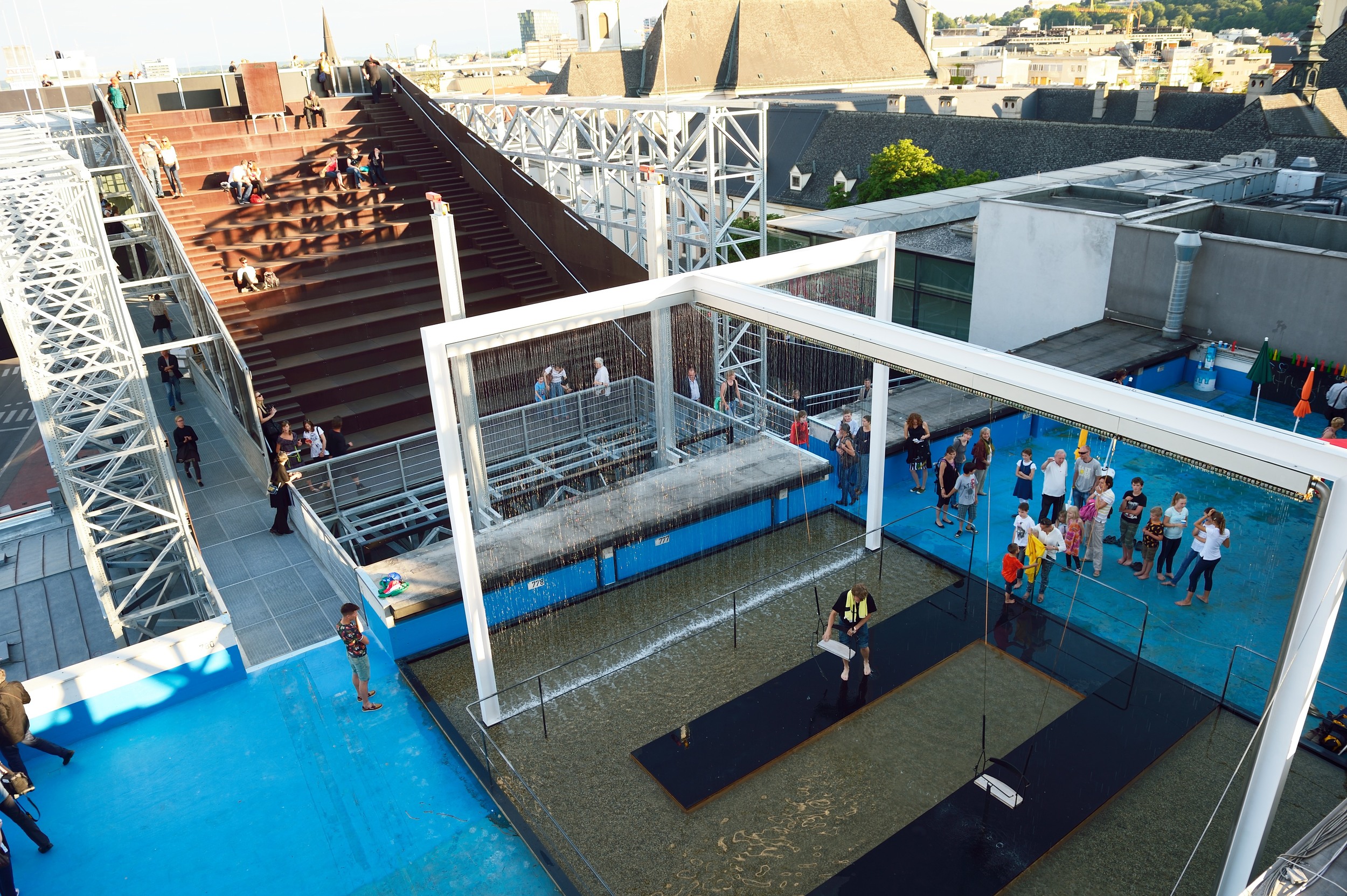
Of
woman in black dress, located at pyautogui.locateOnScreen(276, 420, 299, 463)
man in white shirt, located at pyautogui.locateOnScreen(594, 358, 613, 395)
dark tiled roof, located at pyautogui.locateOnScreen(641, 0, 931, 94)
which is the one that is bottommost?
woman in black dress, located at pyautogui.locateOnScreen(276, 420, 299, 463)

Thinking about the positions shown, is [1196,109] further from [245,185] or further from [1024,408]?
[1024,408]

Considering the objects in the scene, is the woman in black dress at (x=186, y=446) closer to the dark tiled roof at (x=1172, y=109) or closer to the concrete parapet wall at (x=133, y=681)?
the concrete parapet wall at (x=133, y=681)

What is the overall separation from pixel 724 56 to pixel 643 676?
209ft

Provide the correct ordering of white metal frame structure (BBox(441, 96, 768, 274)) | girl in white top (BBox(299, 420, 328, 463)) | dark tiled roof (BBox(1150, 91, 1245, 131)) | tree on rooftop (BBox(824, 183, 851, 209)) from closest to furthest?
girl in white top (BBox(299, 420, 328, 463)) < white metal frame structure (BBox(441, 96, 768, 274)) < tree on rooftop (BBox(824, 183, 851, 209)) < dark tiled roof (BBox(1150, 91, 1245, 131))

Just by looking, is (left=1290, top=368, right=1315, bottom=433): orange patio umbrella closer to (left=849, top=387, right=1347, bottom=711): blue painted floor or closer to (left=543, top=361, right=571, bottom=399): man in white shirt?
(left=849, top=387, right=1347, bottom=711): blue painted floor

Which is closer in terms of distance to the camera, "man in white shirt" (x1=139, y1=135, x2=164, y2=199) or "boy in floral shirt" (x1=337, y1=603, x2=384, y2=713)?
"boy in floral shirt" (x1=337, y1=603, x2=384, y2=713)

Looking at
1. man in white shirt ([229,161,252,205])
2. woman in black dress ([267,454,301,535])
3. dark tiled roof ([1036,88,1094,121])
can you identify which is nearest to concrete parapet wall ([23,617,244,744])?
woman in black dress ([267,454,301,535])

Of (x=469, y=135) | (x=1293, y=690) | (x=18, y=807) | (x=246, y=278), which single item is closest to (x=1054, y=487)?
(x=1293, y=690)

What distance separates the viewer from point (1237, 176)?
878 inches

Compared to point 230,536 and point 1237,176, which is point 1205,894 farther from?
point 1237,176

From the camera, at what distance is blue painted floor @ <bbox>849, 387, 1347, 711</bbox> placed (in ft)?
32.2

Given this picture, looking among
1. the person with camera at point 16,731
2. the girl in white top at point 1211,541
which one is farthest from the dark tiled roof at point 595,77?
the person with camera at point 16,731

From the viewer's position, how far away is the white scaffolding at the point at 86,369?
1206 cm

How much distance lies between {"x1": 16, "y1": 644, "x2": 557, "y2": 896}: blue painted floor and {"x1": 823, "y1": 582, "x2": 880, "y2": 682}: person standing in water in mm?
3842
